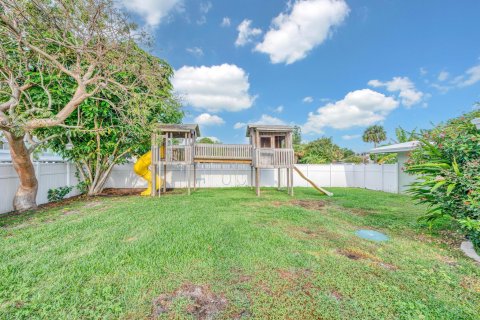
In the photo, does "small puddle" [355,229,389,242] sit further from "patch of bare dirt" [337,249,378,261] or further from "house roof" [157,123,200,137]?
"house roof" [157,123,200,137]

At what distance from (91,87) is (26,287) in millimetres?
8023

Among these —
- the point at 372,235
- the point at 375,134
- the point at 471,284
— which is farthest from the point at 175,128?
the point at 375,134

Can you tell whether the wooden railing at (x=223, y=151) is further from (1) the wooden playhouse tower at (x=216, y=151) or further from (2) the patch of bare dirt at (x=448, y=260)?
(2) the patch of bare dirt at (x=448, y=260)

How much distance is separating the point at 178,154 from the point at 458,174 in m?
10.3

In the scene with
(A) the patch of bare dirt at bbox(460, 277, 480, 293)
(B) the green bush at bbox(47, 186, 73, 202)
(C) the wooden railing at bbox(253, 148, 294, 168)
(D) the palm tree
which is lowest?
(A) the patch of bare dirt at bbox(460, 277, 480, 293)

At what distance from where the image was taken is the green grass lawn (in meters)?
2.16

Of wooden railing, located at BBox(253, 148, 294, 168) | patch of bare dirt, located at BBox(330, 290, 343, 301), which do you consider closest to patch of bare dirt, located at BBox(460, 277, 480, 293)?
patch of bare dirt, located at BBox(330, 290, 343, 301)

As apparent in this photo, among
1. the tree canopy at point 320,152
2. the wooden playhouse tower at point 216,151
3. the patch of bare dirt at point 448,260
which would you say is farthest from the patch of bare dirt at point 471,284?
the tree canopy at point 320,152

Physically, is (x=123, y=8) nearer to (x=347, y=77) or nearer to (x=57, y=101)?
(x=57, y=101)

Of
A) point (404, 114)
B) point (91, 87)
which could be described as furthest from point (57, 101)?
point (404, 114)

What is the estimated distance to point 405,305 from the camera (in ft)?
7.24

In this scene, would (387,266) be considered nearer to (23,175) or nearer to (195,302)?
(195,302)

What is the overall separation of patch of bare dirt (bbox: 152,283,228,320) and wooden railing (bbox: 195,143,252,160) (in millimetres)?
9343

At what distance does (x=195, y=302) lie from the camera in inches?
88.5
